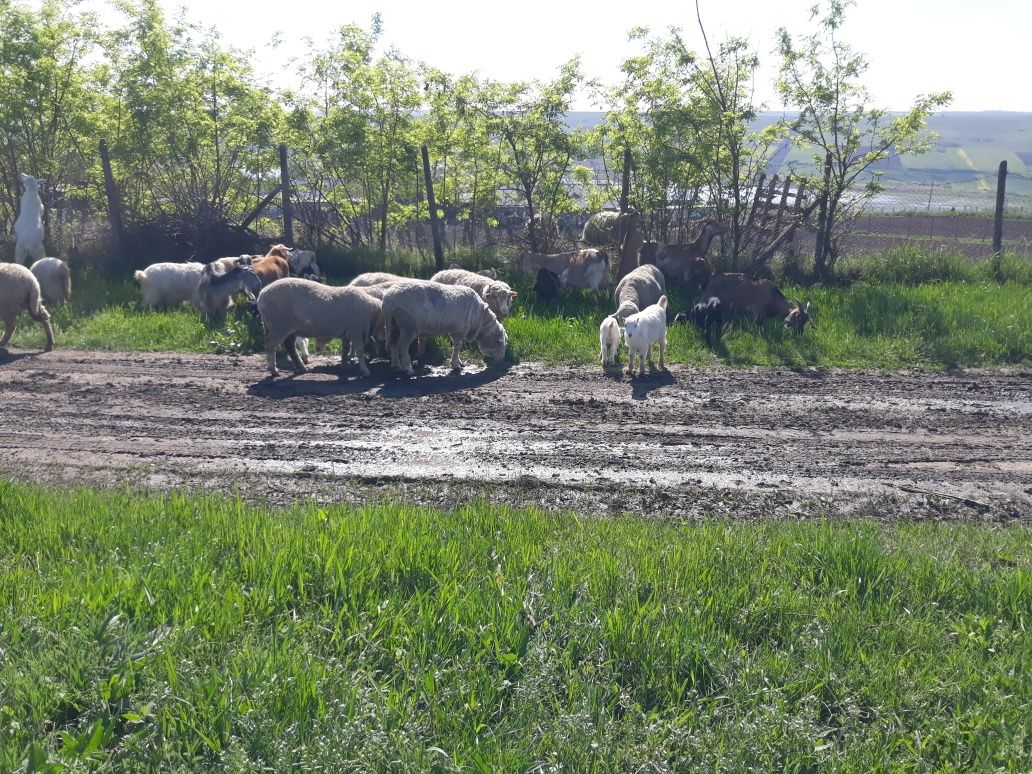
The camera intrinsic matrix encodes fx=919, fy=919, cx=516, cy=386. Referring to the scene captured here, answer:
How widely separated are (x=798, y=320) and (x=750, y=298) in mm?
964

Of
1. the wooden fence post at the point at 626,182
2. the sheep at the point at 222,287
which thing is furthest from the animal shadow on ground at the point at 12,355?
the wooden fence post at the point at 626,182

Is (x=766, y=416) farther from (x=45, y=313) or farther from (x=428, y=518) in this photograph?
(x=45, y=313)

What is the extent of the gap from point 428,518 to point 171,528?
170cm

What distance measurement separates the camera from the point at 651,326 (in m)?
11.2

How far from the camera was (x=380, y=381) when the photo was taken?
11.5 meters

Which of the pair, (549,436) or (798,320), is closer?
(549,436)

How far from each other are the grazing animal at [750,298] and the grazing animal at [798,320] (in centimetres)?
23

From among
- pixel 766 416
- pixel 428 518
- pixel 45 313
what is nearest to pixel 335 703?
pixel 428 518

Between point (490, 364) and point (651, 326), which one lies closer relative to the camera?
point (651, 326)

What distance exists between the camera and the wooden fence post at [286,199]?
56.6ft

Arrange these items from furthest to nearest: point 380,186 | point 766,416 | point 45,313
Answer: point 380,186 < point 45,313 < point 766,416

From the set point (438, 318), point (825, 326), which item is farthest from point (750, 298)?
point (438, 318)

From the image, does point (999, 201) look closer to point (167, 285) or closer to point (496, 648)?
point (167, 285)

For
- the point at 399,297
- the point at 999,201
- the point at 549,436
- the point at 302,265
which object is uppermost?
the point at 999,201
